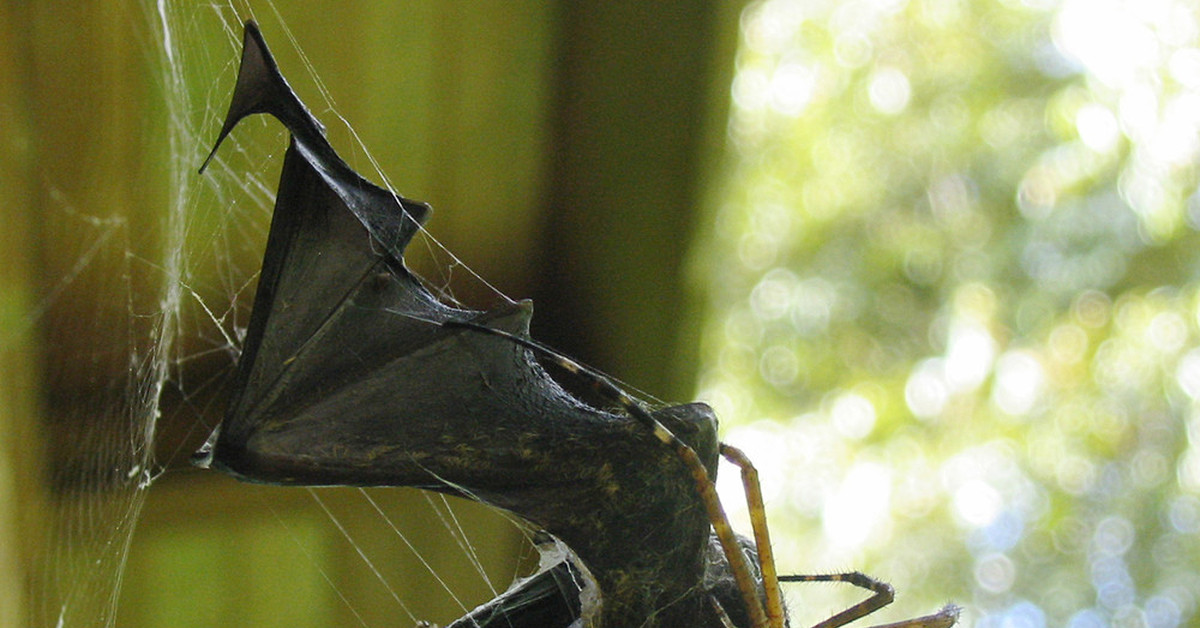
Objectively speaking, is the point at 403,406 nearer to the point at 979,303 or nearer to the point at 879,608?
the point at 879,608

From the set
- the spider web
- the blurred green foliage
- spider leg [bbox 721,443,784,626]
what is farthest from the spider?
the blurred green foliage

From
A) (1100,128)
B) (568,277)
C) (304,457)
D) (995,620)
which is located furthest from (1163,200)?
(304,457)

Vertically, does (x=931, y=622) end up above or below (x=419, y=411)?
below

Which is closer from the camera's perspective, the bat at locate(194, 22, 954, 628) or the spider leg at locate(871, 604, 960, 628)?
the bat at locate(194, 22, 954, 628)

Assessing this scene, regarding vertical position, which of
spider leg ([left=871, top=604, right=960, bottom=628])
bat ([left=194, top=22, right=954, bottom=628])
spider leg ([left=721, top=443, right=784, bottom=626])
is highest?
bat ([left=194, top=22, right=954, bottom=628])

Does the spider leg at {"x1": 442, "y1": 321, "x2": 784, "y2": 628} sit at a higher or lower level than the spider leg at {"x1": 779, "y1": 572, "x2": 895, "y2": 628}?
higher

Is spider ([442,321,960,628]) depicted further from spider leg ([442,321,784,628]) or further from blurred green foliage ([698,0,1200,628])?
blurred green foliage ([698,0,1200,628])

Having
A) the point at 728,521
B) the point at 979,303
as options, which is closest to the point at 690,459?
the point at 728,521
